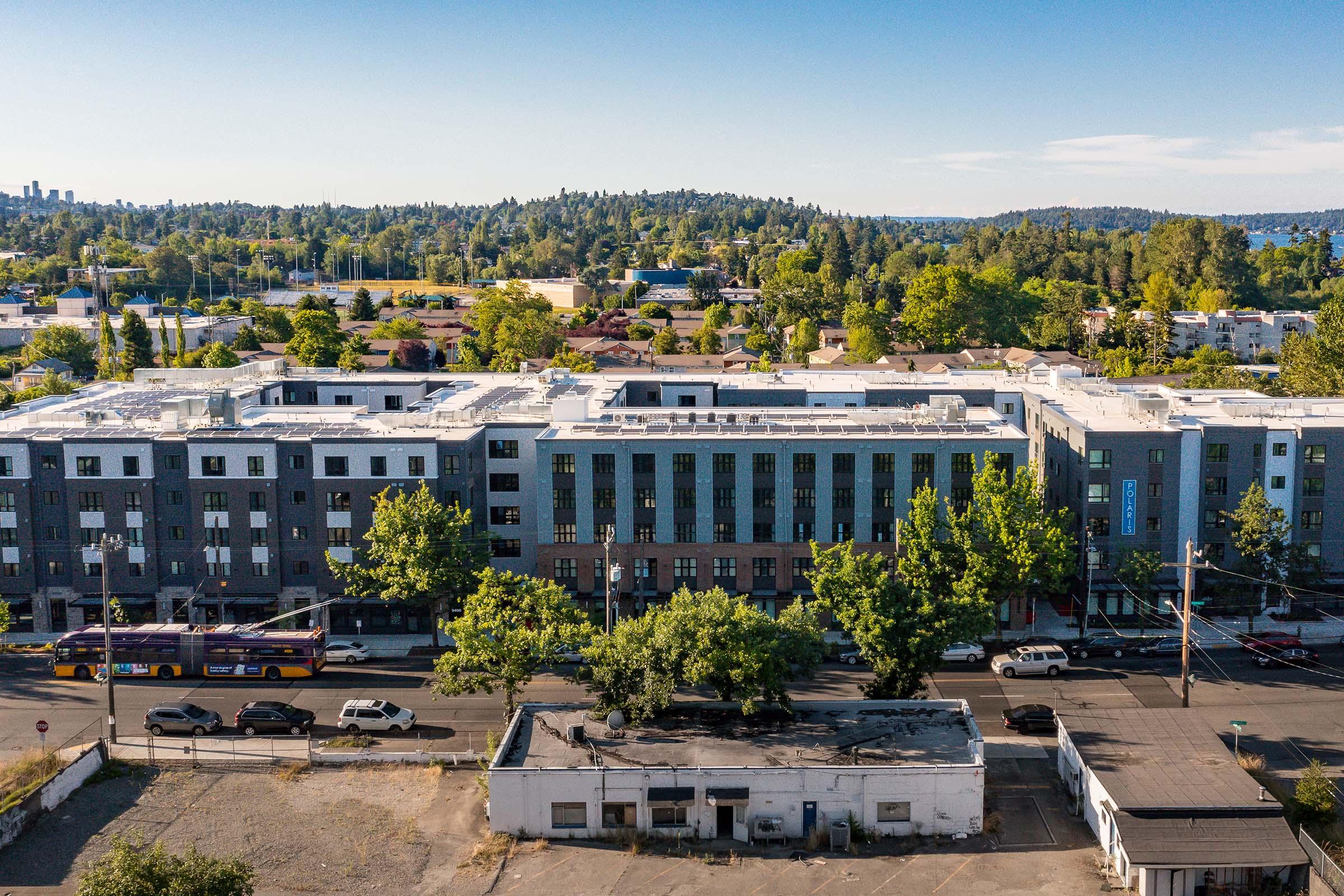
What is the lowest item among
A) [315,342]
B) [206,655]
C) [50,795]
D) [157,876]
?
[50,795]

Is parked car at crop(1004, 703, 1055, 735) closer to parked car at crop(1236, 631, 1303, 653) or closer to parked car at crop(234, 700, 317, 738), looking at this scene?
parked car at crop(1236, 631, 1303, 653)

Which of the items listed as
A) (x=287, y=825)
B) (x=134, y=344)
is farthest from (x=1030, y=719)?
(x=134, y=344)

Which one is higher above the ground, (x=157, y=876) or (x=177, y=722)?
(x=157, y=876)

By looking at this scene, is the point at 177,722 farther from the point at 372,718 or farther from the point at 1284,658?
the point at 1284,658

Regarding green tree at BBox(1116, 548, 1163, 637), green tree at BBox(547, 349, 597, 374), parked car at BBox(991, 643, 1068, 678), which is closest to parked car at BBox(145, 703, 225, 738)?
parked car at BBox(991, 643, 1068, 678)

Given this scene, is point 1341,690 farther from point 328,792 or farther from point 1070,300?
point 1070,300

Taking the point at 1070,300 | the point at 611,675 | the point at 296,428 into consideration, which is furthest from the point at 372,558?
the point at 1070,300
